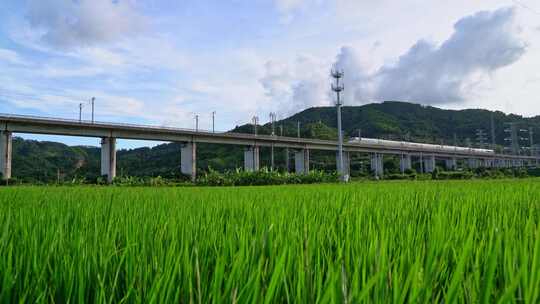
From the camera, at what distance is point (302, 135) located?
3760 inches

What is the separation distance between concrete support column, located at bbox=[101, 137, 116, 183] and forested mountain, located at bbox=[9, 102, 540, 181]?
2.08 meters

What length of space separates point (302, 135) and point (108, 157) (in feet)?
191

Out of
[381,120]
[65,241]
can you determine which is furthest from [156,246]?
[381,120]

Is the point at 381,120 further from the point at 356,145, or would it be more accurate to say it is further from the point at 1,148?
the point at 1,148

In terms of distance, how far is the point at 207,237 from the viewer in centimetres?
159

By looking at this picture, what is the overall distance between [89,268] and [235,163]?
78.2m

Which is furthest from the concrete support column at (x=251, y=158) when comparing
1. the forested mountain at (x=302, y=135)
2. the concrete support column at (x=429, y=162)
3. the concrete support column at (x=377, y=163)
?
the concrete support column at (x=429, y=162)

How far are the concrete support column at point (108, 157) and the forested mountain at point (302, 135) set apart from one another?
208 cm

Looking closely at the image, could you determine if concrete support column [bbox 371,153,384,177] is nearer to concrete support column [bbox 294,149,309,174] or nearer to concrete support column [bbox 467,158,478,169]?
concrete support column [bbox 294,149,309,174]

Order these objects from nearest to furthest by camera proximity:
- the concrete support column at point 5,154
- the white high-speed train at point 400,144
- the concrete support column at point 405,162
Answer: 1. the concrete support column at point 5,154
2. the white high-speed train at point 400,144
3. the concrete support column at point 405,162

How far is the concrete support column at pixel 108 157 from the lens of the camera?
43.8m

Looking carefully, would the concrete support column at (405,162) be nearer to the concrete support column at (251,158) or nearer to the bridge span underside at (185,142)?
the bridge span underside at (185,142)

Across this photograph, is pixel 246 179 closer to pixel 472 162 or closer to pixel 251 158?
pixel 251 158

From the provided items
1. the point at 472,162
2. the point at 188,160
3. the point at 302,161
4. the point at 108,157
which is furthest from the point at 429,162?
the point at 108,157
